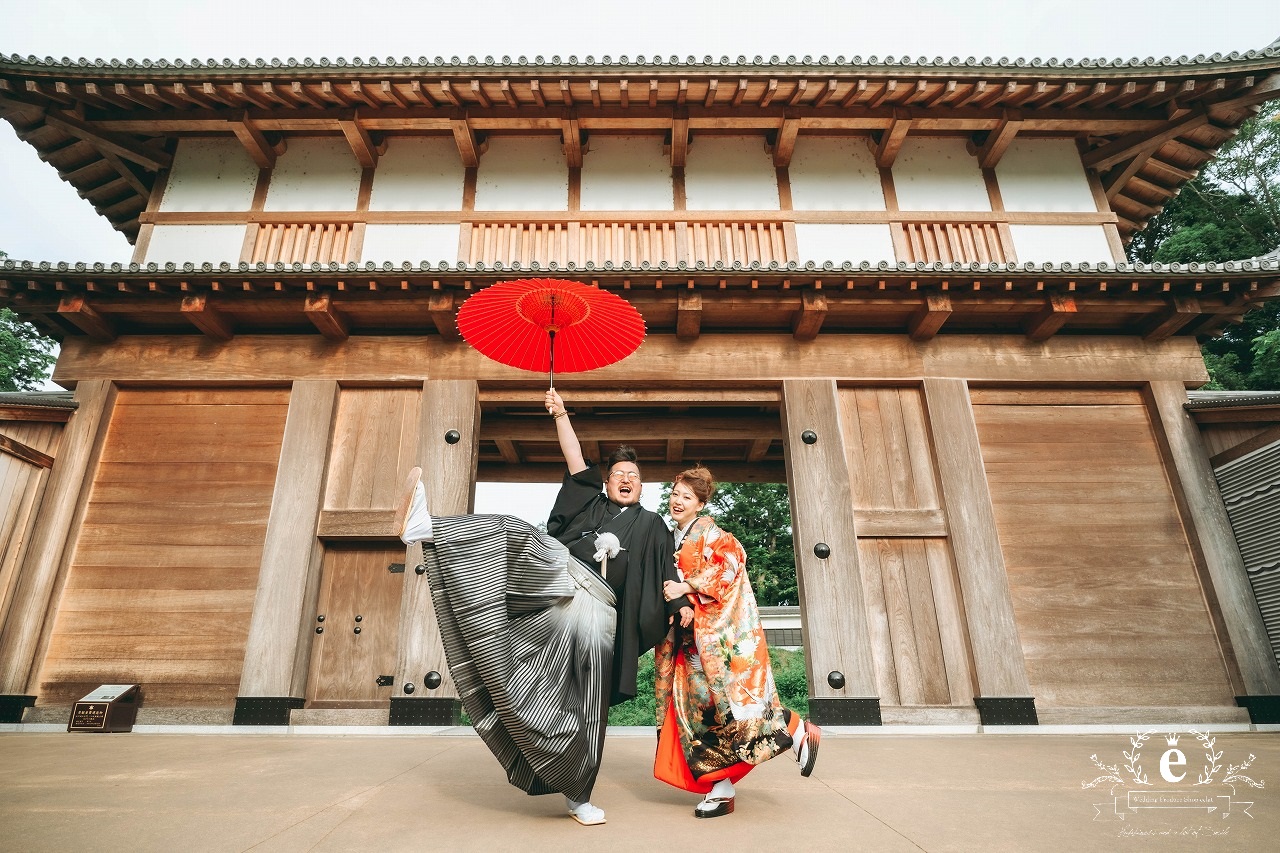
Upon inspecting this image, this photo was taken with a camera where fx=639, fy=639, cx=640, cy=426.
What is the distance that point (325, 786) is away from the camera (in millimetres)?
2980

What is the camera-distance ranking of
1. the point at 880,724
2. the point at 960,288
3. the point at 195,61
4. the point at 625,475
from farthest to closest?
1. the point at 195,61
2. the point at 960,288
3. the point at 880,724
4. the point at 625,475

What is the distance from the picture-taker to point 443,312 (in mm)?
6062

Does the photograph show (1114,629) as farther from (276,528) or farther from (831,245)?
(276,528)

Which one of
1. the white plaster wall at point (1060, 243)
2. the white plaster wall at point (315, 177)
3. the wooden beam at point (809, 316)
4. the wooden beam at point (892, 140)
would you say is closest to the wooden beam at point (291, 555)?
the white plaster wall at point (315, 177)

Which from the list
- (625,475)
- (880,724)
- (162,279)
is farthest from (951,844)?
(162,279)

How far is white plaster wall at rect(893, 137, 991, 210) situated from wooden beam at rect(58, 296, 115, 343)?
841cm

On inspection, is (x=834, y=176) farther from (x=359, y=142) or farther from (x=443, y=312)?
(x=359, y=142)

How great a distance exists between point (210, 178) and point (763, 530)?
20.0 meters

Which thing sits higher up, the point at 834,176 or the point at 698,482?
the point at 834,176

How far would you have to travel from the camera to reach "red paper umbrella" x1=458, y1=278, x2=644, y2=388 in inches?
154

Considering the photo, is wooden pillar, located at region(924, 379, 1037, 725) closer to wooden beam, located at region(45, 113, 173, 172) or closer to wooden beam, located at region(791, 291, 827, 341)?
wooden beam, located at region(791, 291, 827, 341)

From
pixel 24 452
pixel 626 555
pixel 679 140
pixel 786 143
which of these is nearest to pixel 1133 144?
pixel 786 143

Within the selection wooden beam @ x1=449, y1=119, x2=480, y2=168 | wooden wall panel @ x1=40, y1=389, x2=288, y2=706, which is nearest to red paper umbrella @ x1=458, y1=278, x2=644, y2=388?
wooden wall panel @ x1=40, y1=389, x2=288, y2=706

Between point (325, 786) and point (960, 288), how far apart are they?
20.7 ft
